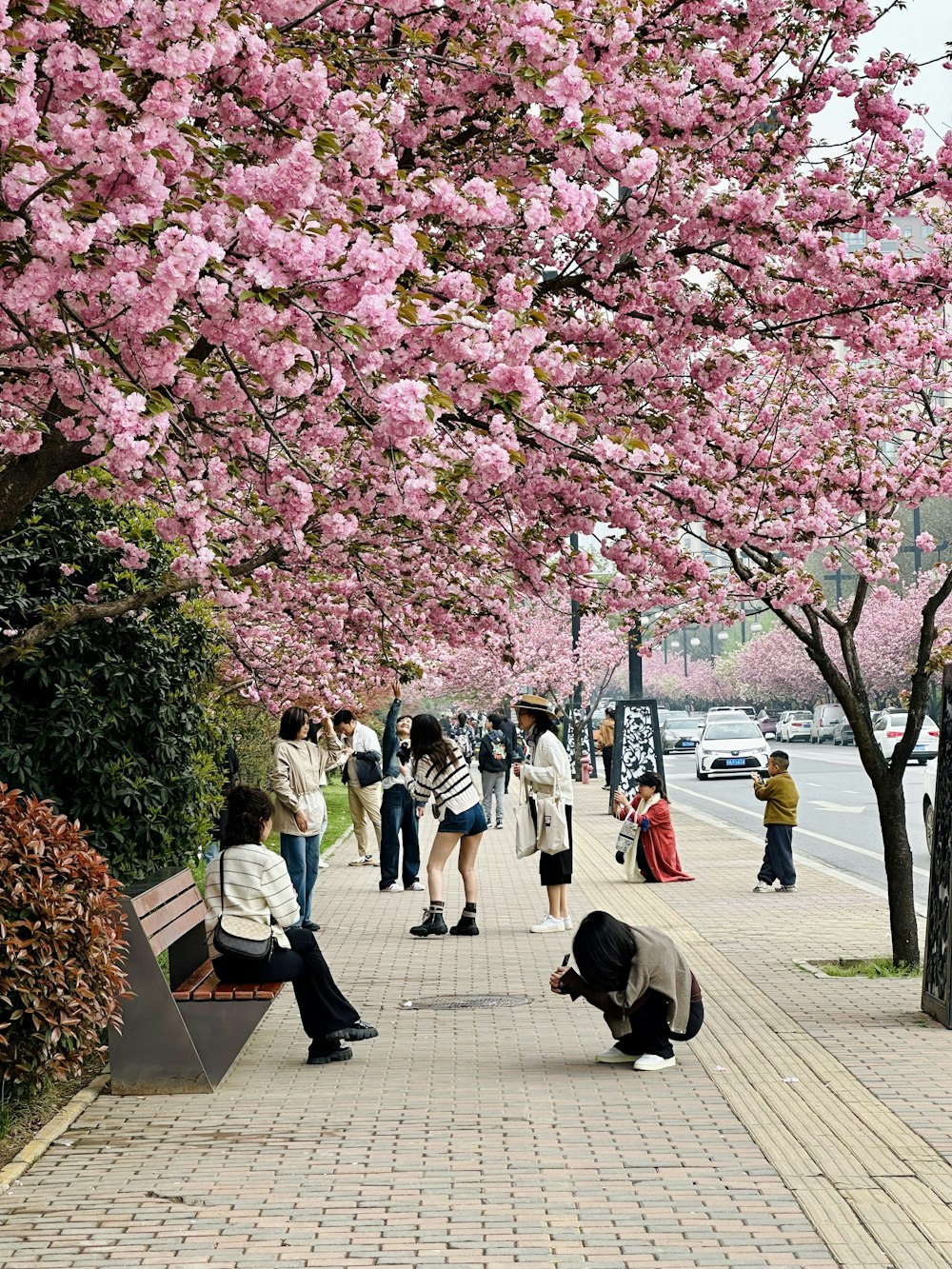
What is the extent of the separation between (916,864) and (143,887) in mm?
13097

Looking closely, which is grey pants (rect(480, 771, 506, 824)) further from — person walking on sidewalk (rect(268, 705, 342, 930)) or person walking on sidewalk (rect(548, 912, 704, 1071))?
person walking on sidewalk (rect(548, 912, 704, 1071))

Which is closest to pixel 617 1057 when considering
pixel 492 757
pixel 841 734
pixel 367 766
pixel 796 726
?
pixel 367 766

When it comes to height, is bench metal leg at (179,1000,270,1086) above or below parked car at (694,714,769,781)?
below

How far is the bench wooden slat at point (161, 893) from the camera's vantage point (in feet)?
25.1

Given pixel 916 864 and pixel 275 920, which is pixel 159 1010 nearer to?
pixel 275 920

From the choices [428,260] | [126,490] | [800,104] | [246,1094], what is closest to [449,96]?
[428,260]

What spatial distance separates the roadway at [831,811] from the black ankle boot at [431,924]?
15.9ft

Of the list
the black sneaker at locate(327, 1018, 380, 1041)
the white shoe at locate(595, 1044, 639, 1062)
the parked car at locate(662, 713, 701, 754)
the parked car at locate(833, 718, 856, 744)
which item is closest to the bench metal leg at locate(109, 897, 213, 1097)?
the black sneaker at locate(327, 1018, 380, 1041)

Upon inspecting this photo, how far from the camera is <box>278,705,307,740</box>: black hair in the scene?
13.0 meters

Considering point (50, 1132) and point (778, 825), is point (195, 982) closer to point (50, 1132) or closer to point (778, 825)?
point (50, 1132)

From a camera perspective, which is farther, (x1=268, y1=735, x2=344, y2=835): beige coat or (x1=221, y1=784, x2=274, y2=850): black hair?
(x1=268, y1=735, x2=344, y2=835): beige coat

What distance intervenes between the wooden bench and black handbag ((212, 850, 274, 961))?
181 millimetres

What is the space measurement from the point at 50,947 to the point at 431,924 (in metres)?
7.07

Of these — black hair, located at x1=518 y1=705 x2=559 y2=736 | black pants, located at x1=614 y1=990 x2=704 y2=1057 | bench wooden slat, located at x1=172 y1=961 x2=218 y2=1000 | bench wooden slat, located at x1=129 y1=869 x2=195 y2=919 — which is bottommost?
black pants, located at x1=614 y1=990 x2=704 y2=1057
